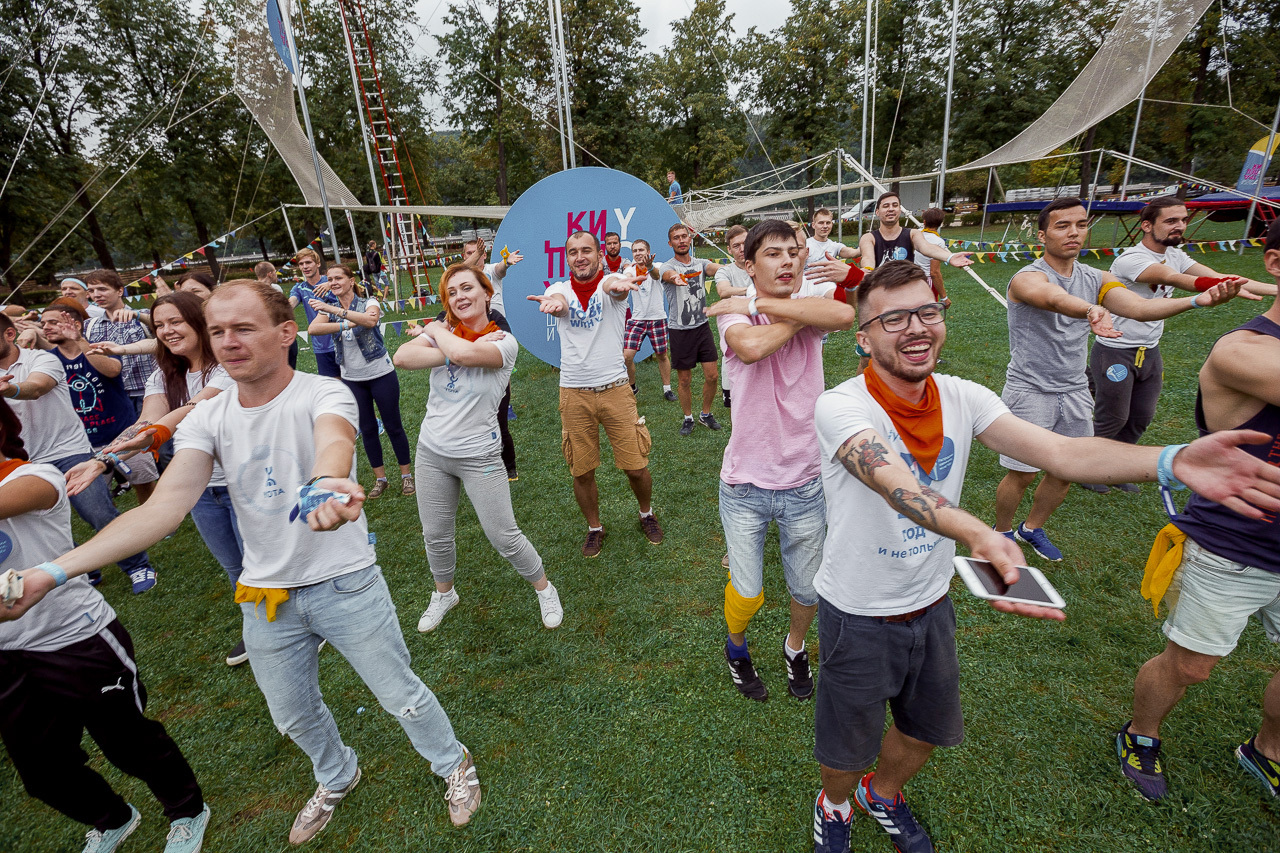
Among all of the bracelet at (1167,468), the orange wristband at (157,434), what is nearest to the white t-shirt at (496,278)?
the orange wristband at (157,434)

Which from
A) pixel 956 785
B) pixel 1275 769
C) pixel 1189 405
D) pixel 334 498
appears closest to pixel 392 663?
pixel 334 498

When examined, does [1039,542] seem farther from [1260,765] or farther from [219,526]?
[219,526]

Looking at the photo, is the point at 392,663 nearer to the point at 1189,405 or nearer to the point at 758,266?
the point at 758,266

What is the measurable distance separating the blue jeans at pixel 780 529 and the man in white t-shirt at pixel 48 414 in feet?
11.2

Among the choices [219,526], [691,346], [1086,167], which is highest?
[1086,167]

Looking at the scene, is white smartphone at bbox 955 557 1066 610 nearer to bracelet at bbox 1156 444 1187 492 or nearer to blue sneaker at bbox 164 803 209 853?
bracelet at bbox 1156 444 1187 492

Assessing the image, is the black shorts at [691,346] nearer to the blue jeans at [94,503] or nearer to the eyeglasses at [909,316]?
the eyeglasses at [909,316]

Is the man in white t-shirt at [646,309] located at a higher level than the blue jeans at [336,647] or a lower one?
higher

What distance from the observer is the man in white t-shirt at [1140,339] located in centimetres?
395

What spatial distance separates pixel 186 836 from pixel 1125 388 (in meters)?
6.35

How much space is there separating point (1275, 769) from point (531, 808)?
3114mm

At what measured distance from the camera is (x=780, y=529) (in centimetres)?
262

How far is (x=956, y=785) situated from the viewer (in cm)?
241

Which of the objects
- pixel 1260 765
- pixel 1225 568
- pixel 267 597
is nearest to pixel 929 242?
pixel 1225 568
